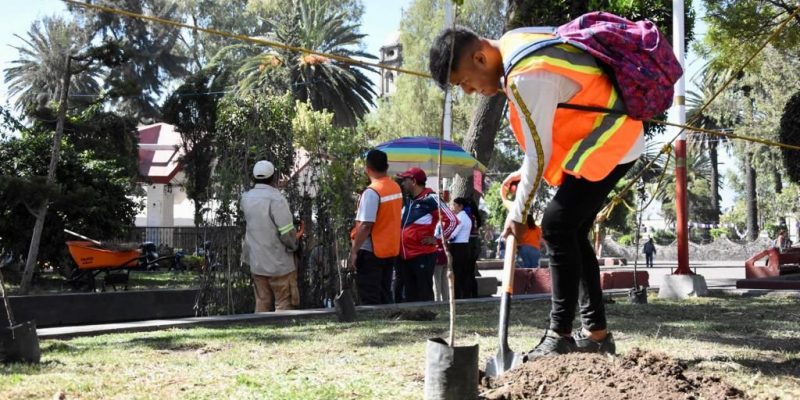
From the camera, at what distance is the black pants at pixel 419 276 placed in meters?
9.37

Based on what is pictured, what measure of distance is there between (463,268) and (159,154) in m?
31.5

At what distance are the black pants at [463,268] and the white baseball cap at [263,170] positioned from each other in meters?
2.81

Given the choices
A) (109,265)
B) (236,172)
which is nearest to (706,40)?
(236,172)

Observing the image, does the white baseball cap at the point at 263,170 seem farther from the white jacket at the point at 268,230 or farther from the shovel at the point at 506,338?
the shovel at the point at 506,338

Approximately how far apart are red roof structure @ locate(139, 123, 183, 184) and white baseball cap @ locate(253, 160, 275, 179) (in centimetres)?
2677

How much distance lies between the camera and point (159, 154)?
3959cm

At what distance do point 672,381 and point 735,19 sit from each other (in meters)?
11.3

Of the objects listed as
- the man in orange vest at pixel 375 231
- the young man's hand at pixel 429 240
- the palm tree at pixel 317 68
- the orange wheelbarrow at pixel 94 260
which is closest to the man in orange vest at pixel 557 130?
the man in orange vest at pixel 375 231

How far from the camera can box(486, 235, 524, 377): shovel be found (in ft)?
12.4

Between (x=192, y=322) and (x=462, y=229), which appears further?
(x=462, y=229)

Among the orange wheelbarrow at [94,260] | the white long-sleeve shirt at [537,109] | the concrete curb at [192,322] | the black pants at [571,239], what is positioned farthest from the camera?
the orange wheelbarrow at [94,260]

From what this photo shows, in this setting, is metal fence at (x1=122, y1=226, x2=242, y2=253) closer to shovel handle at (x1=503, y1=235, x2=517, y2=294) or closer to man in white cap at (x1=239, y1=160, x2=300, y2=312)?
man in white cap at (x1=239, y1=160, x2=300, y2=312)

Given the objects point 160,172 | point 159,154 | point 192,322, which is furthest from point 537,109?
point 159,154

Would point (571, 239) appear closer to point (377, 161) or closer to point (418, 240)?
point (377, 161)
